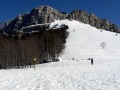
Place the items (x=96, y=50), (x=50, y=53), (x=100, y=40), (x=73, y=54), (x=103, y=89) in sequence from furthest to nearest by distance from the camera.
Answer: (x=100, y=40), (x=96, y=50), (x=73, y=54), (x=50, y=53), (x=103, y=89)

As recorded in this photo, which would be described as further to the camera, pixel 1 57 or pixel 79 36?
pixel 79 36

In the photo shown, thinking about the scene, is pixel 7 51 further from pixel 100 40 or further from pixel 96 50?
pixel 100 40

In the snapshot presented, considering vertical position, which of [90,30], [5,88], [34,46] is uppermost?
[90,30]

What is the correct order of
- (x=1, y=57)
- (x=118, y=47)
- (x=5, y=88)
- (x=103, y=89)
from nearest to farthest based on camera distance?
1. (x=103, y=89)
2. (x=5, y=88)
3. (x=1, y=57)
4. (x=118, y=47)

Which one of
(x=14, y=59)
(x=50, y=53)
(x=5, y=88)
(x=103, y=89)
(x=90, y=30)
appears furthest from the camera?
(x=90, y=30)

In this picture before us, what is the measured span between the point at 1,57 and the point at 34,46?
14277 millimetres

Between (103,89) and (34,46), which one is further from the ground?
(34,46)

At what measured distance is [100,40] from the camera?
458 ft

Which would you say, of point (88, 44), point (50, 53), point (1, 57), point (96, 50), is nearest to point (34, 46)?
point (50, 53)

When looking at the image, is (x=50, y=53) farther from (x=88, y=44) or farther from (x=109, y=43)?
(x=109, y=43)

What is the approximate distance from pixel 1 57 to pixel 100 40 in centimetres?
6684

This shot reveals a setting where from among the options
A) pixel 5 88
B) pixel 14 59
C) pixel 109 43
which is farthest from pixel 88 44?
pixel 5 88

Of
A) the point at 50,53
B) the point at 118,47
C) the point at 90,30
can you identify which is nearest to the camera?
the point at 50,53

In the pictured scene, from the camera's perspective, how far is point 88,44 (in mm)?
129375
